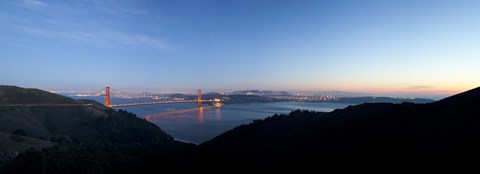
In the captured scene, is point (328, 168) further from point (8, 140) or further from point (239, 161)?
point (8, 140)

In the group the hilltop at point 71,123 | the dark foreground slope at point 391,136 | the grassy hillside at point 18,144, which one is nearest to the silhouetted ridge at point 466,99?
the dark foreground slope at point 391,136

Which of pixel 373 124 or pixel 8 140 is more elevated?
pixel 373 124

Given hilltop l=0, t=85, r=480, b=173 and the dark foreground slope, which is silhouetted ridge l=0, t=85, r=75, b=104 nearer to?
hilltop l=0, t=85, r=480, b=173

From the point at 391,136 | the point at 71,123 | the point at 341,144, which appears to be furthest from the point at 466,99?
the point at 71,123

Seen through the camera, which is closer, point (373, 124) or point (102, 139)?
point (373, 124)

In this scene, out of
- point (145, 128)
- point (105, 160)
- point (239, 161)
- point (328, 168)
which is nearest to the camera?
point (328, 168)

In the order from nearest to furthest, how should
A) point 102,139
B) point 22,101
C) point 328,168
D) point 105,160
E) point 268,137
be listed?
point 328,168 < point 105,160 < point 268,137 < point 102,139 < point 22,101

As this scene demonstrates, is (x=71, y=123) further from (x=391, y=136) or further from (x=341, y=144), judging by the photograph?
(x=391, y=136)

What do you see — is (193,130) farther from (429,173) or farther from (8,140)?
(429,173)

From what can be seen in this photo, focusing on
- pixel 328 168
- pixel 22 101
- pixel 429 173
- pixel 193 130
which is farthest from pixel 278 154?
pixel 22 101
